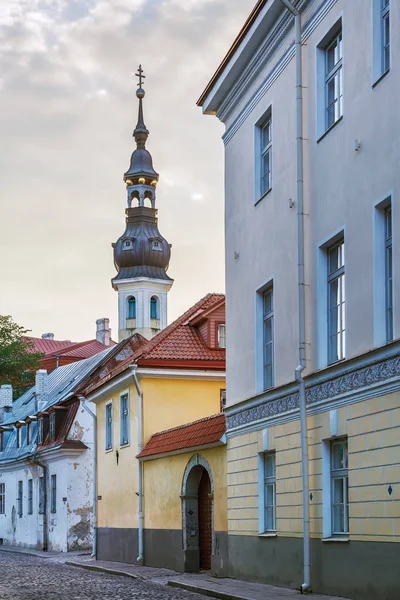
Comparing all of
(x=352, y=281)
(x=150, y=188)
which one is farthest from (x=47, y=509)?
(x=150, y=188)

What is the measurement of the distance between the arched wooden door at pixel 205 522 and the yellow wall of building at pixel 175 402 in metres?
3.63

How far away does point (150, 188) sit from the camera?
8550 centimetres

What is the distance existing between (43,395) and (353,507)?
3825cm

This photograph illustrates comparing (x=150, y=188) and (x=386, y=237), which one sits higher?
(x=150, y=188)

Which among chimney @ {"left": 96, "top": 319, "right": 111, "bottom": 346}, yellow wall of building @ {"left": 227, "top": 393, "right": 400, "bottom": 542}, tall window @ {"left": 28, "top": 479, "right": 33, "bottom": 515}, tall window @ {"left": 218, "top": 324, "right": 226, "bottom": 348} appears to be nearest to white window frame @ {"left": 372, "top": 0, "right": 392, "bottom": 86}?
yellow wall of building @ {"left": 227, "top": 393, "right": 400, "bottom": 542}

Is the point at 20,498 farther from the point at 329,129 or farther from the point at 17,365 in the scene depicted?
the point at 329,129

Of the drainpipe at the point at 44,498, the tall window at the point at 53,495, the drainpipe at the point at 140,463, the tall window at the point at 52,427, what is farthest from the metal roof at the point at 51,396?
the drainpipe at the point at 140,463

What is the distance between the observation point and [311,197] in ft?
54.6

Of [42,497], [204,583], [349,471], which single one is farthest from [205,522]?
[42,497]

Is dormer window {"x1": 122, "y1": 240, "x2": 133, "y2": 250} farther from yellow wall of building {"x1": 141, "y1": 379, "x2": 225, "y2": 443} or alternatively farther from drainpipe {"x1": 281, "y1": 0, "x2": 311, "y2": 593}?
drainpipe {"x1": 281, "y1": 0, "x2": 311, "y2": 593}

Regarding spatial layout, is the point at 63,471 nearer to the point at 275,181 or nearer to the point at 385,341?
the point at 275,181

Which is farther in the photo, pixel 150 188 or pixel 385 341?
pixel 150 188

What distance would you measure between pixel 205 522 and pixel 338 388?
965 cm

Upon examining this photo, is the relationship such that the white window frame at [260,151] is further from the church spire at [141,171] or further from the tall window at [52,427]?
the church spire at [141,171]
